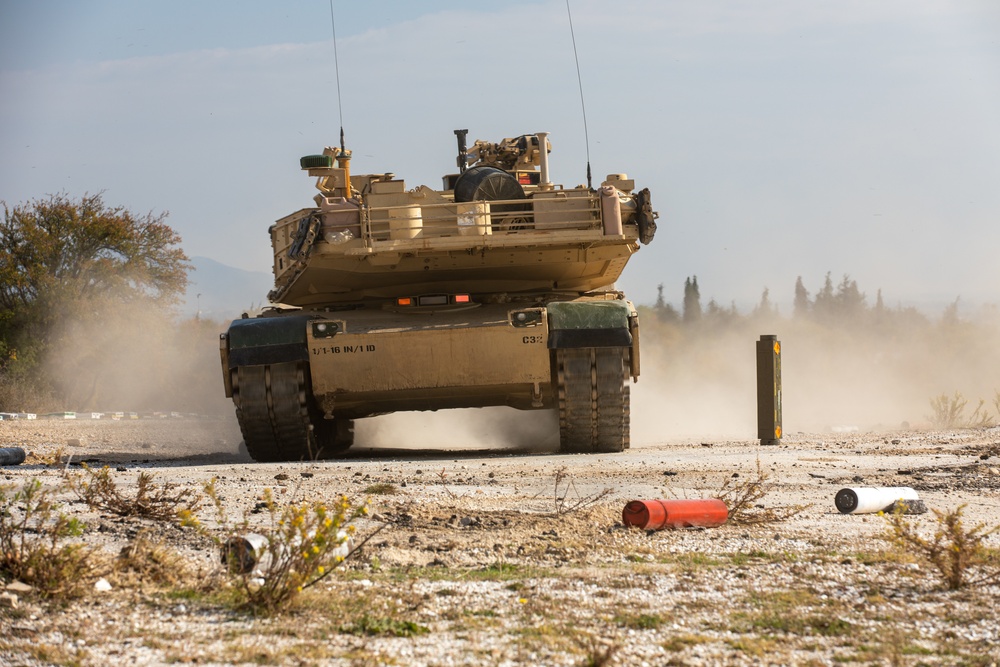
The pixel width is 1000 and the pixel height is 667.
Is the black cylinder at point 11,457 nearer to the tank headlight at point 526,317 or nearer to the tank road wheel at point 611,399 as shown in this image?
the tank headlight at point 526,317

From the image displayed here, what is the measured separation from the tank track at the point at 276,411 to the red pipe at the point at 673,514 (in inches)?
229

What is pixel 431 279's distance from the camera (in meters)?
13.6

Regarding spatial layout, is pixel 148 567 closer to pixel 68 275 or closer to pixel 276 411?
pixel 276 411

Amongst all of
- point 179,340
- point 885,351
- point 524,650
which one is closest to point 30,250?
point 179,340

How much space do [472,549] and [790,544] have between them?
152 cm

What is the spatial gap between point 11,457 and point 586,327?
5320 millimetres

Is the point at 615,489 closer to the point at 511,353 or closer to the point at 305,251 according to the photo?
the point at 511,353

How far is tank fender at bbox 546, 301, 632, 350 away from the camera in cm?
1248

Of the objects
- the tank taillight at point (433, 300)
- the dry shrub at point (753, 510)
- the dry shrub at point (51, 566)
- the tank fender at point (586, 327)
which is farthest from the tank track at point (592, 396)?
the dry shrub at point (51, 566)

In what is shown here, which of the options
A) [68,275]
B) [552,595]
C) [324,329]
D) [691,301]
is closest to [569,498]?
[552,595]

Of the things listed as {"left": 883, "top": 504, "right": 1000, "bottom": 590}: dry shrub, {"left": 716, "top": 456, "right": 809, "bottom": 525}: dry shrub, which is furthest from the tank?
{"left": 883, "top": 504, "right": 1000, "bottom": 590}: dry shrub

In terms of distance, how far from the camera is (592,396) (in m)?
12.8

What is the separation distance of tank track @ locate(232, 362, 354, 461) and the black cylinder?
1968mm

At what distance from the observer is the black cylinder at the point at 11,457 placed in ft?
40.3
